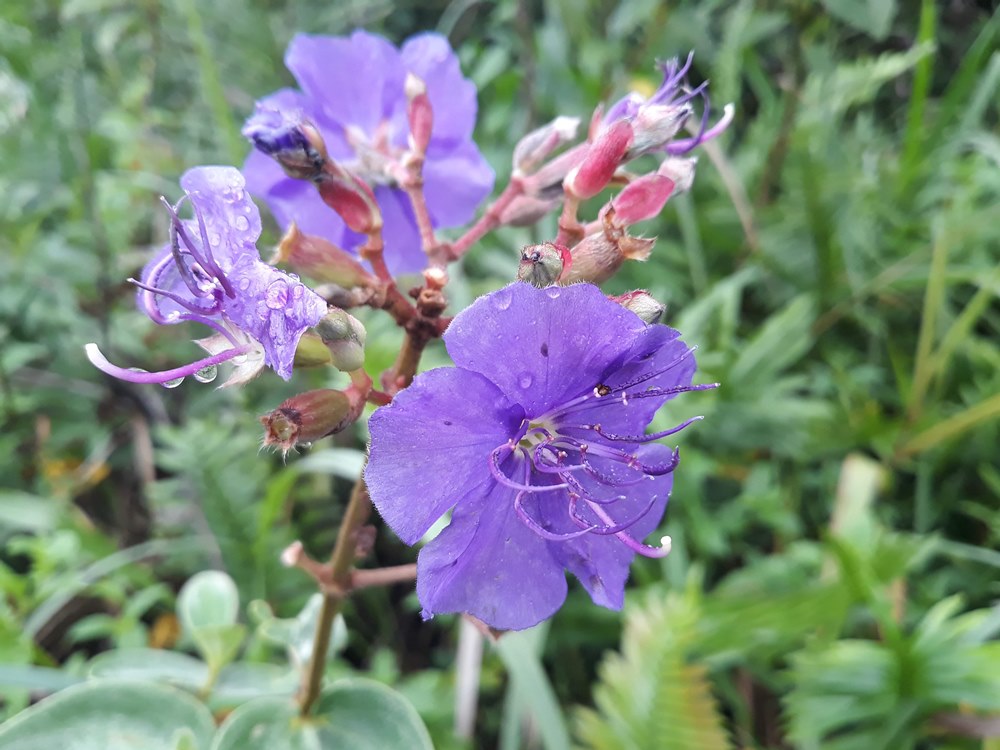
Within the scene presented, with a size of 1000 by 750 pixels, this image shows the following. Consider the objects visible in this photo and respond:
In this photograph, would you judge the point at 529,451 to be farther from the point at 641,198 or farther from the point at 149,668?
the point at 149,668

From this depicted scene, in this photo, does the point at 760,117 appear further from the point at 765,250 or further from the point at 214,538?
the point at 214,538

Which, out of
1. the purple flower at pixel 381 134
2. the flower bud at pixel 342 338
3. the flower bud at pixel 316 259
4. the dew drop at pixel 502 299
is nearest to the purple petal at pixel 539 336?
the dew drop at pixel 502 299

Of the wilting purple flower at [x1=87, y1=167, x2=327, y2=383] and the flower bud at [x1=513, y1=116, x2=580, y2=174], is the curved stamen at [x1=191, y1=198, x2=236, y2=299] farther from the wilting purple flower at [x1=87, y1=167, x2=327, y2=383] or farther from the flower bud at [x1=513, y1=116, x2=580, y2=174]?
the flower bud at [x1=513, y1=116, x2=580, y2=174]

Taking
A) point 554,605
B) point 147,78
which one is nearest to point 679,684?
point 554,605

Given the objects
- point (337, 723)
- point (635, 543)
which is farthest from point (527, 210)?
point (337, 723)

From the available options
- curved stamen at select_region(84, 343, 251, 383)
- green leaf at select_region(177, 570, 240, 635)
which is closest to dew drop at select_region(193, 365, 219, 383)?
curved stamen at select_region(84, 343, 251, 383)
